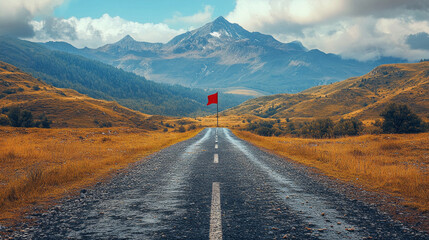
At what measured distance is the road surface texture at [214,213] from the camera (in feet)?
14.2

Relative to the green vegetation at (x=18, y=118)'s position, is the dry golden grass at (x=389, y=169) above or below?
below

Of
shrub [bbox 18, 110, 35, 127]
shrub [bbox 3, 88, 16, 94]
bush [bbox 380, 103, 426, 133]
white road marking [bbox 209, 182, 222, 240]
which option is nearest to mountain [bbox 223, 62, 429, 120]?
bush [bbox 380, 103, 426, 133]

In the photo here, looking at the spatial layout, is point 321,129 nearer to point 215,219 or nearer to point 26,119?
point 215,219

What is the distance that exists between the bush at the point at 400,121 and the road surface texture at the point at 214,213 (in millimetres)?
29167

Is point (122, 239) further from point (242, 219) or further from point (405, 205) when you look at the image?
point (405, 205)

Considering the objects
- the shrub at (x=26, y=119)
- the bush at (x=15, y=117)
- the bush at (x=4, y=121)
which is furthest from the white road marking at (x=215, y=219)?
the shrub at (x=26, y=119)

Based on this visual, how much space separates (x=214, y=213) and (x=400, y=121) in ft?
112

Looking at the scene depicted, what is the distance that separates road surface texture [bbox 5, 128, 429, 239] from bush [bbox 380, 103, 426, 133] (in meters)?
29.2

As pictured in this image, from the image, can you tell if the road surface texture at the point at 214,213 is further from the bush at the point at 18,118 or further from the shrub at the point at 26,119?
the shrub at the point at 26,119

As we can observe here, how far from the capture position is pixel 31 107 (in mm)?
68438

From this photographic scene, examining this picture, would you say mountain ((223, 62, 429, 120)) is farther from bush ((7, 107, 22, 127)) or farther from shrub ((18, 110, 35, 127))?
bush ((7, 107, 22, 127))

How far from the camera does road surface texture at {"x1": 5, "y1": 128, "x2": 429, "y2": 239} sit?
433cm

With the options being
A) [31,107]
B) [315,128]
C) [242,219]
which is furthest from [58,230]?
[31,107]

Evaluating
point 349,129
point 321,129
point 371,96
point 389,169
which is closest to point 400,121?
point 349,129
